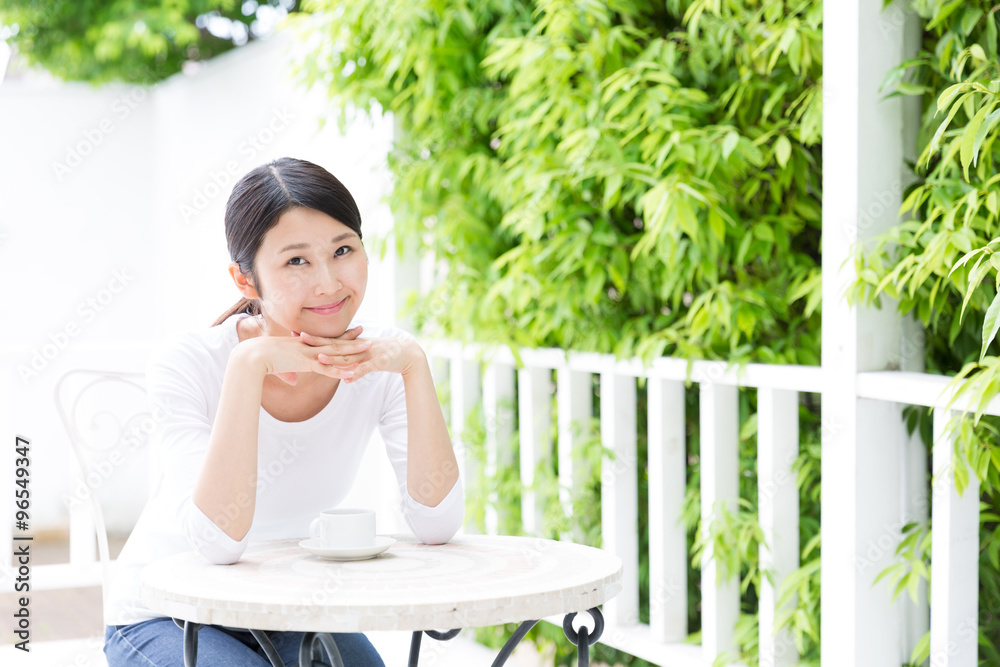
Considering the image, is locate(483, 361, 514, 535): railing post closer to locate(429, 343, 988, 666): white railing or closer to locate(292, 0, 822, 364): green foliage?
locate(429, 343, 988, 666): white railing

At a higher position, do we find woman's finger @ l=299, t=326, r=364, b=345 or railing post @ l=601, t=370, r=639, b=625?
woman's finger @ l=299, t=326, r=364, b=345

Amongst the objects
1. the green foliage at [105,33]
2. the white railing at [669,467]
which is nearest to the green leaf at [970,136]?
the white railing at [669,467]

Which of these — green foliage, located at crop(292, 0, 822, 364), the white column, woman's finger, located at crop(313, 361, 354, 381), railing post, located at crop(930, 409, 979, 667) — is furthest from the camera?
green foliage, located at crop(292, 0, 822, 364)

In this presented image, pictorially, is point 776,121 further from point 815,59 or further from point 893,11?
point 893,11

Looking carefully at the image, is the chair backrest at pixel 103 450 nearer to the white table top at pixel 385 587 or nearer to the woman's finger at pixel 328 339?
the woman's finger at pixel 328 339

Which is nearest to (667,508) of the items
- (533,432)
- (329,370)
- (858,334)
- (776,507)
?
(776,507)

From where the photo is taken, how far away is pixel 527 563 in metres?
1.33

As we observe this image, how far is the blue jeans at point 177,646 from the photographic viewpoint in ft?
4.47

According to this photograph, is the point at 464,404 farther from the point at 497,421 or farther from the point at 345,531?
the point at 345,531

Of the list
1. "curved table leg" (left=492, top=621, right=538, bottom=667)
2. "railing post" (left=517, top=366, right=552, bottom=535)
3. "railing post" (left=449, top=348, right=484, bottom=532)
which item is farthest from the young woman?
"railing post" (left=449, top=348, right=484, bottom=532)

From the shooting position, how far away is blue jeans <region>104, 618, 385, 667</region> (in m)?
1.36

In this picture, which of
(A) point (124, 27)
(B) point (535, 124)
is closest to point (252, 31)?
(A) point (124, 27)

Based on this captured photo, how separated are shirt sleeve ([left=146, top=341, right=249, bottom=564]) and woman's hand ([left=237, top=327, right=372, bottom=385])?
0.16 m

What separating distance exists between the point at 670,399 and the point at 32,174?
5004 millimetres
